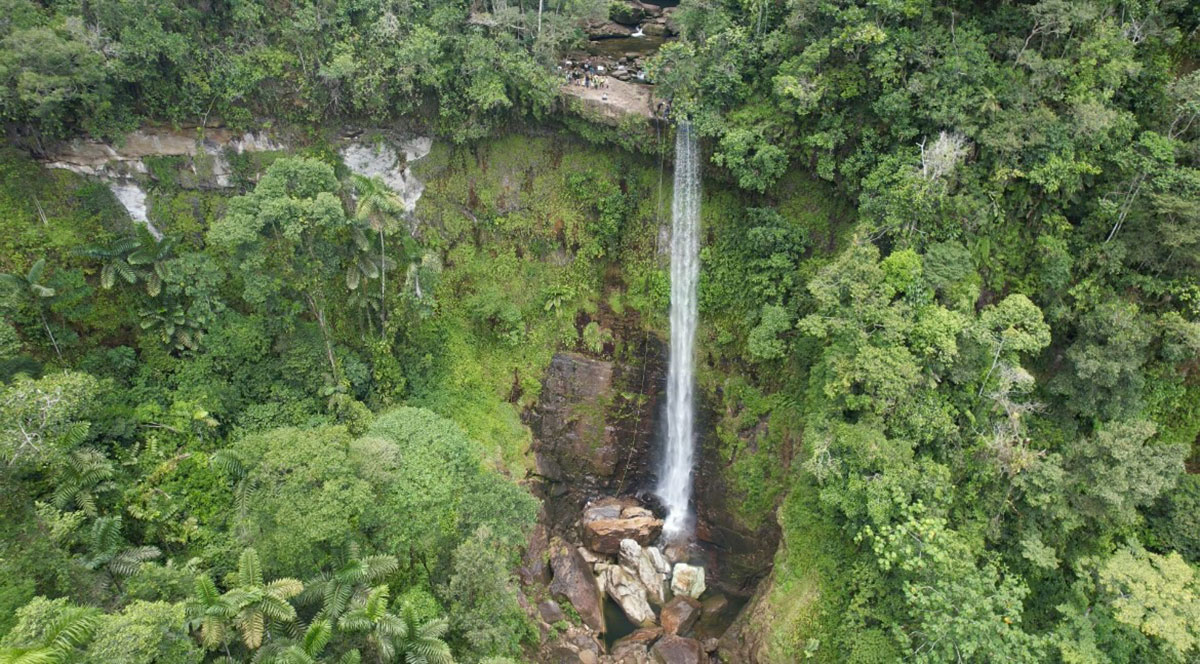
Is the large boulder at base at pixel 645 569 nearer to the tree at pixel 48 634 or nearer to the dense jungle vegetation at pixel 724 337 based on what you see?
the dense jungle vegetation at pixel 724 337

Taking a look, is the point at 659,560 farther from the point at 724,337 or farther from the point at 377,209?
the point at 377,209

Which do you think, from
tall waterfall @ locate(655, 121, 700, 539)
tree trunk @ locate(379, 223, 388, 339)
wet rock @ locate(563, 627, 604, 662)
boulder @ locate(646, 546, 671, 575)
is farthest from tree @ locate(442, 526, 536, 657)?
tall waterfall @ locate(655, 121, 700, 539)

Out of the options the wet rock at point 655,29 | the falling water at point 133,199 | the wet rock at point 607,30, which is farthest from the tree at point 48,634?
the wet rock at point 655,29

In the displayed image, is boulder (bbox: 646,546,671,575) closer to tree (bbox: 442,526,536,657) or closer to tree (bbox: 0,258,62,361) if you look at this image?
tree (bbox: 442,526,536,657)

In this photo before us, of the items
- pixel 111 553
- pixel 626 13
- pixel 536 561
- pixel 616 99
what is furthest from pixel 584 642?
pixel 626 13

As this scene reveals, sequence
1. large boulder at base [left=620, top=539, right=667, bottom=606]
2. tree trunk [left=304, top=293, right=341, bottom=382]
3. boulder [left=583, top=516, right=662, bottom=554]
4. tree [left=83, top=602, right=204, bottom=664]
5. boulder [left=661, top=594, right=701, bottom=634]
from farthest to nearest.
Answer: boulder [left=583, top=516, right=662, bottom=554], large boulder at base [left=620, top=539, right=667, bottom=606], boulder [left=661, top=594, right=701, bottom=634], tree trunk [left=304, top=293, right=341, bottom=382], tree [left=83, top=602, right=204, bottom=664]

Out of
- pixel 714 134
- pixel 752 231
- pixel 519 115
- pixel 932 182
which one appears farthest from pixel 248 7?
pixel 932 182
